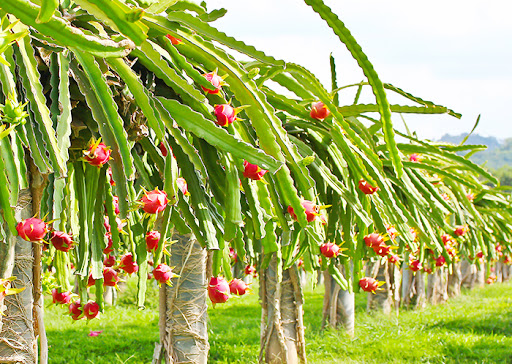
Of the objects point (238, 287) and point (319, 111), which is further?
point (319, 111)

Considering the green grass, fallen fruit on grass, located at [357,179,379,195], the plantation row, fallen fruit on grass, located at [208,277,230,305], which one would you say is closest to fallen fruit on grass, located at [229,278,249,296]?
the plantation row

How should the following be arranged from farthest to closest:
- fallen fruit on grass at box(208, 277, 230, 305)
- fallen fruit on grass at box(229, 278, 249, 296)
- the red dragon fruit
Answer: the red dragon fruit < fallen fruit on grass at box(229, 278, 249, 296) < fallen fruit on grass at box(208, 277, 230, 305)

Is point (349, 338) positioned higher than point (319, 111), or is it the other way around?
point (319, 111)

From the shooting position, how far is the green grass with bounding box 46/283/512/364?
209 inches

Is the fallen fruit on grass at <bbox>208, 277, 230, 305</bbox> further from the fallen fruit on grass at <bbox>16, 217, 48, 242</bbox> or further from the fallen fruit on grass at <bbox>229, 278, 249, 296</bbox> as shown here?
the fallen fruit on grass at <bbox>16, 217, 48, 242</bbox>

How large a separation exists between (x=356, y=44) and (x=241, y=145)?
441 millimetres

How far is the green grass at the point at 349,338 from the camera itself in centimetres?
530

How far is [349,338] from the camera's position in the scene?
19.9 ft

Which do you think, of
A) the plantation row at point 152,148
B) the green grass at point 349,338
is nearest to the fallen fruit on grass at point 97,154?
the plantation row at point 152,148

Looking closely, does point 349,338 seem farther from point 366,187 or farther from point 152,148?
point 152,148

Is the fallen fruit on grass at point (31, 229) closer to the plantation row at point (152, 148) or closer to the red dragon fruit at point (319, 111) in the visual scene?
the plantation row at point (152, 148)

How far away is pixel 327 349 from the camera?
5.73 meters

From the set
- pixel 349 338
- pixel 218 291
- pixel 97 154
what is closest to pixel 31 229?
pixel 97 154

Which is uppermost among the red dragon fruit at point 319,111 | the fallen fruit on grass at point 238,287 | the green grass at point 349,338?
the red dragon fruit at point 319,111
